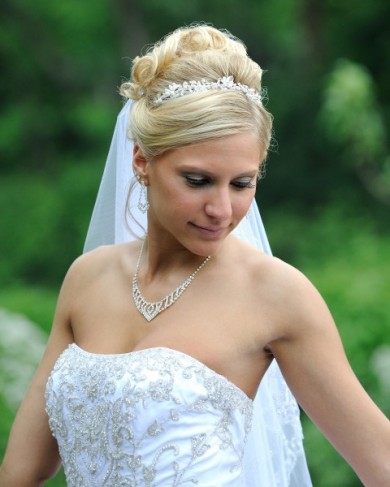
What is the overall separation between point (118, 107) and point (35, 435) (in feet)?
49.2

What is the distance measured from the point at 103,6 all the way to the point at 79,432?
1590cm

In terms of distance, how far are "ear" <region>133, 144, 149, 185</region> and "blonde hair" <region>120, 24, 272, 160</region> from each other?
3 centimetres

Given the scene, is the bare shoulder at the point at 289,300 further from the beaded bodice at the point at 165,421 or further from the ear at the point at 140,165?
the ear at the point at 140,165

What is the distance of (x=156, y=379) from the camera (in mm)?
2965

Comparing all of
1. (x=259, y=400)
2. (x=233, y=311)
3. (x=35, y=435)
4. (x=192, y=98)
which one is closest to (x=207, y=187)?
(x=192, y=98)

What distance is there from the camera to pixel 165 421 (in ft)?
9.70

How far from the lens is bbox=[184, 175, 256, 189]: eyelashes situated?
2916 millimetres

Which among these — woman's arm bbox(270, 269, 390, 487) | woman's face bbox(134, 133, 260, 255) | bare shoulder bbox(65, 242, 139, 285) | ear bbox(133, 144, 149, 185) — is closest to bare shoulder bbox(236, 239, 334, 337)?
woman's arm bbox(270, 269, 390, 487)

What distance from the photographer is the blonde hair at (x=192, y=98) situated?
115 inches

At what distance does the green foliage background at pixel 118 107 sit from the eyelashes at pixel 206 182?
8382mm

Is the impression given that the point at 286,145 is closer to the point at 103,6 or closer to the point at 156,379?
the point at 103,6

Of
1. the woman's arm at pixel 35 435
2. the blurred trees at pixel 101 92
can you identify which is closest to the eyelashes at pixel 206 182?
the woman's arm at pixel 35 435

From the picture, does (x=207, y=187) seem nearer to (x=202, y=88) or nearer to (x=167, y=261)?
(x=202, y=88)

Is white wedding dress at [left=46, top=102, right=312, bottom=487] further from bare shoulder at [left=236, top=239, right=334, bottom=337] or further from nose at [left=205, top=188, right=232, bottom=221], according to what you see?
nose at [left=205, top=188, right=232, bottom=221]
